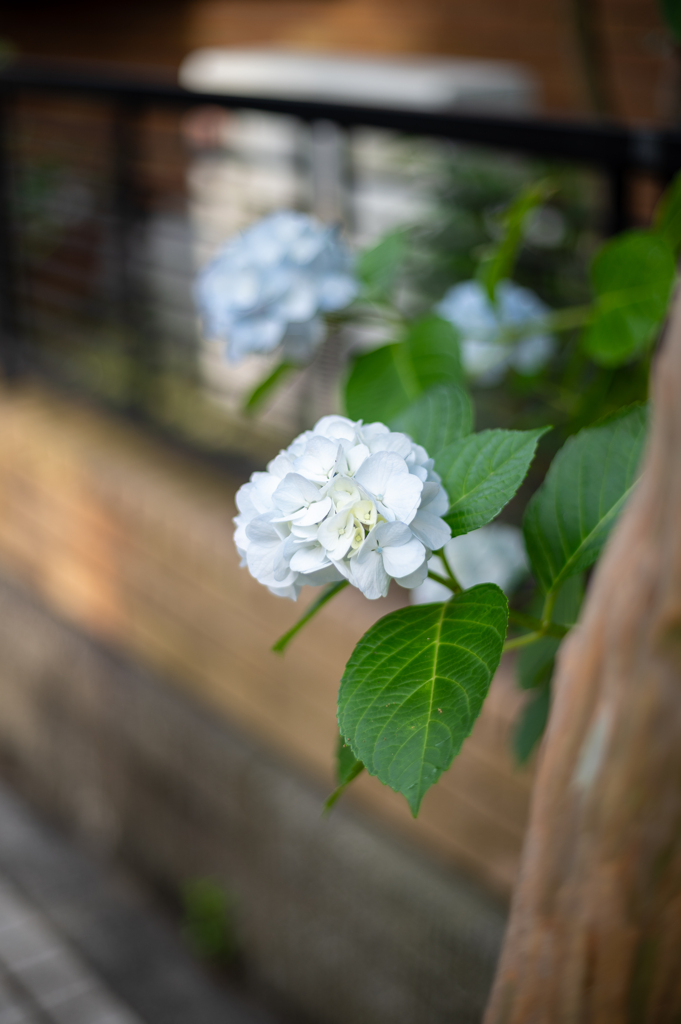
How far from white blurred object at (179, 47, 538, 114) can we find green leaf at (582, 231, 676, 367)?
276 centimetres

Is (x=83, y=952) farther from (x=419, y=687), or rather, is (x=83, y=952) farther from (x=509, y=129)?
(x=419, y=687)

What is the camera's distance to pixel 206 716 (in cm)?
254

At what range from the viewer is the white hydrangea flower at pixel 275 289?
3.26ft

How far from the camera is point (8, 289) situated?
3330mm

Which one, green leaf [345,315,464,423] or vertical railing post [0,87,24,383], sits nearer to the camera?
green leaf [345,315,464,423]

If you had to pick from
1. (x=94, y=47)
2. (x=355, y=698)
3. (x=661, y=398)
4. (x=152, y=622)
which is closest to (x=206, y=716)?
(x=152, y=622)

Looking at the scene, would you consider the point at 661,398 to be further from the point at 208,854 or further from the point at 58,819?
the point at 58,819

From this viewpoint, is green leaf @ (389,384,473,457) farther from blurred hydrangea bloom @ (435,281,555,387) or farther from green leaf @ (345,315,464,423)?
blurred hydrangea bloom @ (435,281,555,387)

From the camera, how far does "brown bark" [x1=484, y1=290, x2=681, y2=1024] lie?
450 mm

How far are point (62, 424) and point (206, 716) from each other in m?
1.10

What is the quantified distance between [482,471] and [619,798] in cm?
23

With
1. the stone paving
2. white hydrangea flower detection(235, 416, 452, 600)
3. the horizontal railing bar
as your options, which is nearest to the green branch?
white hydrangea flower detection(235, 416, 452, 600)

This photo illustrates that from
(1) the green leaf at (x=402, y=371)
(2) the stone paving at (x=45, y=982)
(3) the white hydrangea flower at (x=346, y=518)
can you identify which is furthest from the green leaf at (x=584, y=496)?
(2) the stone paving at (x=45, y=982)

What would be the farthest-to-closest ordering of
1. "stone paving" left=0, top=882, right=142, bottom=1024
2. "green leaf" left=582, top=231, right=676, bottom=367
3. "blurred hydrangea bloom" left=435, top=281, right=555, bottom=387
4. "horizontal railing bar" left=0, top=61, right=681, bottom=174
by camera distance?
"stone paving" left=0, top=882, right=142, bottom=1024 < "horizontal railing bar" left=0, top=61, right=681, bottom=174 < "blurred hydrangea bloom" left=435, top=281, right=555, bottom=387 < "green leaf" left=582, top=231, right=676, bottom=367
